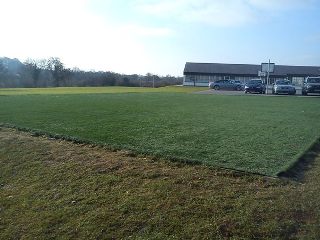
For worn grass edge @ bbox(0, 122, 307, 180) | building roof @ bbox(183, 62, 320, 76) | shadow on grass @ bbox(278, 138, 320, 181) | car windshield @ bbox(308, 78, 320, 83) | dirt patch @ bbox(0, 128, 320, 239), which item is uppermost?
building roof @ bbox(183, 62, 320, 76)

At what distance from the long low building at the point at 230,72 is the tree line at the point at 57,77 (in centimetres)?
719

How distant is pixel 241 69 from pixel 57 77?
49.4 m

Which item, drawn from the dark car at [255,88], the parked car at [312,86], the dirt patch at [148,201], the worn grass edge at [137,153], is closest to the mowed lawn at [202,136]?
the worn grass edge at [137,153]

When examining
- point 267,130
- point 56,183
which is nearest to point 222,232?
point 56,183

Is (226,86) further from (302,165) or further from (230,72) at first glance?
(302,165)

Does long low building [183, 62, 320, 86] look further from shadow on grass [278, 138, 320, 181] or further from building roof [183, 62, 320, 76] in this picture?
shadow on grass [278, 138, 320, 181]

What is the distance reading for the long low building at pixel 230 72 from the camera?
285 feet

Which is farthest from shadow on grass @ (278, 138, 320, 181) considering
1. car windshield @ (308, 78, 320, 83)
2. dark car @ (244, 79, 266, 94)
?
dark car @ (244, 79, 266, 94)

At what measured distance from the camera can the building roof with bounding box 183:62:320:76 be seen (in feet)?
286

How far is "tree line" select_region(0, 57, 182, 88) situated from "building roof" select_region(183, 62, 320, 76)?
8.13m

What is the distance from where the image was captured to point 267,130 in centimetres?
1149

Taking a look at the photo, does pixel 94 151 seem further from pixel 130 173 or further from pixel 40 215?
pixel 40 215

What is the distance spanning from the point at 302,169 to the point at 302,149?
1593 millimetres

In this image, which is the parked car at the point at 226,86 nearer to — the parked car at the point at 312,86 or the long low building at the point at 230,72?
the parked car at the point at 312,86
